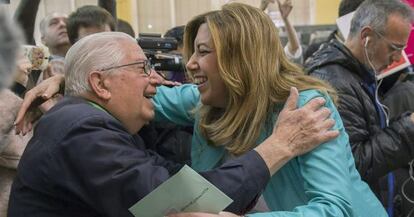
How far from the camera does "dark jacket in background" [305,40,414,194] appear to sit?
162cm

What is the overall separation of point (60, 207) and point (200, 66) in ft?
1.66

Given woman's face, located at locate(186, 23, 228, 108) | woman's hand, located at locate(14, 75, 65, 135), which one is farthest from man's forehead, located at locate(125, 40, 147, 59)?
woman's hand, located at locate(14, 75, 65, 135)

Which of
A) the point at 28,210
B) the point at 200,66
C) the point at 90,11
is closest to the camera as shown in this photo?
the point at 28,210

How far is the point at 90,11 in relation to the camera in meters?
2.22

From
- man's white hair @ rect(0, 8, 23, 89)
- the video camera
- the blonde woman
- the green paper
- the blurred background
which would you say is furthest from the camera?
the blurred background

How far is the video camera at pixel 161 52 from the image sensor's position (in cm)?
173

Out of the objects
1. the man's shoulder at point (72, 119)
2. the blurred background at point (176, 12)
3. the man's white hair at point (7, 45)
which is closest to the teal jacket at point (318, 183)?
the man's shoulder at point (72, 119)

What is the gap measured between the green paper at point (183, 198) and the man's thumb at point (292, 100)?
11.9 inches

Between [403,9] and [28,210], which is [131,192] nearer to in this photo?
[28,210]

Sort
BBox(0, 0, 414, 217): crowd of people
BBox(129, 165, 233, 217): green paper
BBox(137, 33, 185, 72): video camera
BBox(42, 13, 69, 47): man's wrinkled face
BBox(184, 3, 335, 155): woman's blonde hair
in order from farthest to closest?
BBox(42, 13, 69, 47): man's wrinkled face
BBox(137, 33, 185, 72): video camera
BBox(184, 3, 335, 155): woman's blonde hair
BBox(0, 0, 414, 217): crowd of people
BBox(129, 165, 233, 217): green paper

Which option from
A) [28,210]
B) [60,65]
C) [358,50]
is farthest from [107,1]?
[28,210]

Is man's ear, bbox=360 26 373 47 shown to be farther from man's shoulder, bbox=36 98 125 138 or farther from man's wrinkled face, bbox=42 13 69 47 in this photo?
man's wrinkled face, bbox=42 13 69 47

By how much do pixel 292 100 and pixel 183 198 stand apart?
1.26 feet

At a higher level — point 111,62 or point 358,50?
point 111,62
